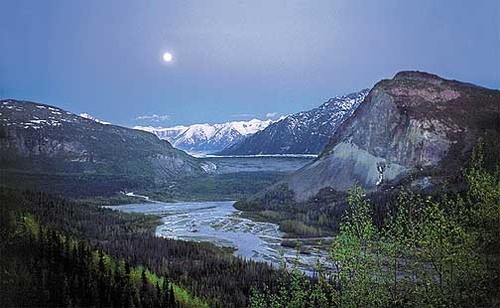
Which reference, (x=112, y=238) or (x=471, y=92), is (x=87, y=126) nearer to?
(x=112, y=238)

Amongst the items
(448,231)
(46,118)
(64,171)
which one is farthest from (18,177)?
(64,171)

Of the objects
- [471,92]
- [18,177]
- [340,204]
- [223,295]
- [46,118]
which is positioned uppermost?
[471,92]

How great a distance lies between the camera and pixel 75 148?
48.5 metres

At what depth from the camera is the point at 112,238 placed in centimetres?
3000

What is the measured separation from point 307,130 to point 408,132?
6690 centimetres

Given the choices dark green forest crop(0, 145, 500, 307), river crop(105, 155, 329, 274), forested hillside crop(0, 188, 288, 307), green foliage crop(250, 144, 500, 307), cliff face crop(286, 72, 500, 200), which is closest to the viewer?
green foliage crop(250, 144, 500, 307)

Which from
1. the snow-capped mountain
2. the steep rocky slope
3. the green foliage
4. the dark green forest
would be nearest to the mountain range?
the steep rocky slope

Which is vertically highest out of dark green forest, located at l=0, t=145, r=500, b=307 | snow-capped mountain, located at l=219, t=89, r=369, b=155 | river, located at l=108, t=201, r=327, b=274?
snow-capped mountain, located at l=219, t=89, r=369, b=155

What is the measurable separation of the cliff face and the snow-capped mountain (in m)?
44.8

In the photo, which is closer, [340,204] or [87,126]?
[340,204]

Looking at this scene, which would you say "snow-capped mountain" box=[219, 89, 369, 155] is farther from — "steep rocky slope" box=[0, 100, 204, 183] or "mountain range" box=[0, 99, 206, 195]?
"steep rocky slope" box=[0, 100, 204, 183]

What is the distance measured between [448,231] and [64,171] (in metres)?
41.1

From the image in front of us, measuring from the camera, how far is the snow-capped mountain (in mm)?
93562

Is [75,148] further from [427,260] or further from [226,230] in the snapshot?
[427,260]
